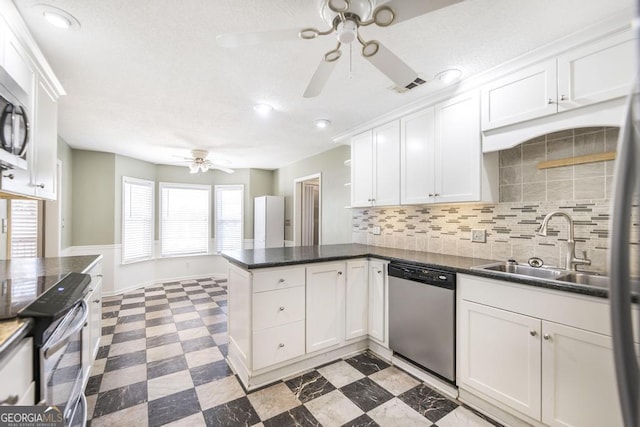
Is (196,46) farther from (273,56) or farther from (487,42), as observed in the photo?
(487,42)

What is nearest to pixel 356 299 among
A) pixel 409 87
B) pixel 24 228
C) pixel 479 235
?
pixel 479 235

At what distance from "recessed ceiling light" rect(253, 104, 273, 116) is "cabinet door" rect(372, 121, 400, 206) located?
3.77 feet

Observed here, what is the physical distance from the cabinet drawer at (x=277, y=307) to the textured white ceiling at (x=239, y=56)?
1.67 m

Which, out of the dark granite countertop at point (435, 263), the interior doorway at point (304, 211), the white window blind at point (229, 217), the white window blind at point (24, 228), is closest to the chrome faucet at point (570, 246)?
the dark granite countertop at point (435, 263)

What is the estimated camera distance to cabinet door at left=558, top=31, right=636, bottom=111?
145 centimetres

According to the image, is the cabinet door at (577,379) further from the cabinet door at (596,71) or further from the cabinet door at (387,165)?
the cabinet door at (387,165)

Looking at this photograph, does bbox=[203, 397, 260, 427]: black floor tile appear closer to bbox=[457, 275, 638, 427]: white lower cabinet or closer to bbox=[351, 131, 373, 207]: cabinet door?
bbox=[457, 275, 638, 427]: white lower cabinet

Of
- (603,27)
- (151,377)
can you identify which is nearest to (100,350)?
(151,377)

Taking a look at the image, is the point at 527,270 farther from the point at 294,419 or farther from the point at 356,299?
the point at 294,419

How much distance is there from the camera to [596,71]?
1.55m

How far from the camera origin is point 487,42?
5.49 feet

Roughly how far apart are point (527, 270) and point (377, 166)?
5.27 ft

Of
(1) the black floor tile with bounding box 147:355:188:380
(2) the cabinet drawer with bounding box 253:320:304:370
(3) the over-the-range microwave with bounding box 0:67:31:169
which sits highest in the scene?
(3) the over-the-range microwave with bounding box 0:67:31:169

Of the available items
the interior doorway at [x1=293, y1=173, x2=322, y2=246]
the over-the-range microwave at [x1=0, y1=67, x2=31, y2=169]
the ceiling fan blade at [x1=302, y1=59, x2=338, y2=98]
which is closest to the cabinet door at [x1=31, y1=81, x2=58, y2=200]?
the over-the-range microwave at [x1=0, y1=67, x2=31, y2=169]
